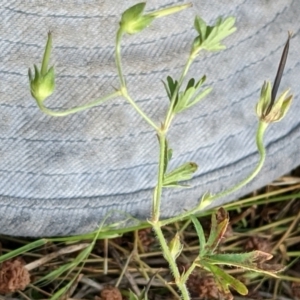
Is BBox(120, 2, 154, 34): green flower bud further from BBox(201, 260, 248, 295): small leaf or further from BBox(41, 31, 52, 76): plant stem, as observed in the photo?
BBox(201, 260, 248, 295): small leaf

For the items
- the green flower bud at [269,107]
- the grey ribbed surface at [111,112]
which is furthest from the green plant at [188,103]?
the grey ribbed surface at [111,112]

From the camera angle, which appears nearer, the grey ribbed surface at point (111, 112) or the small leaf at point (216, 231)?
the small leaf at point (216, 231)

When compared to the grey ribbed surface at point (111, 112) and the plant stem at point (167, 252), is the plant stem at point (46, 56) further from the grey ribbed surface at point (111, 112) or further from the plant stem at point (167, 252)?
the grey ribbed surface at point (111, 112)

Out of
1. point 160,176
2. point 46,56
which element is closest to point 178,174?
point 160,176

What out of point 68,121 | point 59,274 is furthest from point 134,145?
point 59,274

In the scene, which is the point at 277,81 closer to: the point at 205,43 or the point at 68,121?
the point at 205,43

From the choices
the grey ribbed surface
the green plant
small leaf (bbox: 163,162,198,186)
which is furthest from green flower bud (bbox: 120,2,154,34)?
the grey ribbed surface
